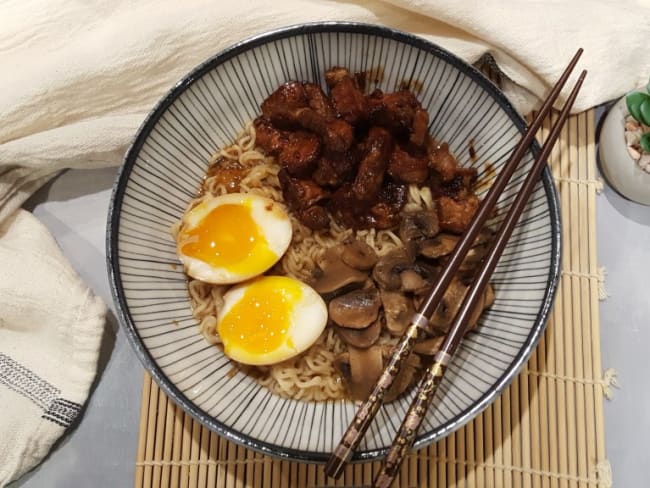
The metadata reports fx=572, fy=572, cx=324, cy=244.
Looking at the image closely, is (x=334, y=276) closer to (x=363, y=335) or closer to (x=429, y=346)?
(x=363, y=335)

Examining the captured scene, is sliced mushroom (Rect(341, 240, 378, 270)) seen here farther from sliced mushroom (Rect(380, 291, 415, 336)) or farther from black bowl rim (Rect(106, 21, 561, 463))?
black bowl rim (Rect(106, 21, 561, 463))

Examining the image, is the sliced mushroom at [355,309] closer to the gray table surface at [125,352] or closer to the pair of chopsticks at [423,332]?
the pair of chopsticks at [423,332]

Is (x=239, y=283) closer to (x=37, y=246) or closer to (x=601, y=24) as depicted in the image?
(x=37, y=246)

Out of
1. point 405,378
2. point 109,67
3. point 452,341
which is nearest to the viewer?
point 452,341

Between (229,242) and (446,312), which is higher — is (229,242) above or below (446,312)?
above

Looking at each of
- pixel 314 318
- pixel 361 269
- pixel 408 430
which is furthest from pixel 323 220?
pixel 408 430

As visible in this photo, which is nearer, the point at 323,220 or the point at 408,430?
the point at 408,430

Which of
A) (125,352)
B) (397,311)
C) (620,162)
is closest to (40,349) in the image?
(125,352)

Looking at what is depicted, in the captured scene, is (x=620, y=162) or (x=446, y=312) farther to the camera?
(x=620, y=162)
